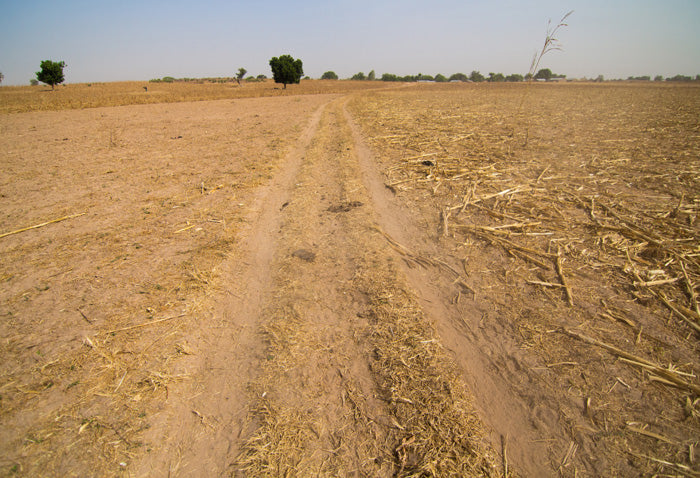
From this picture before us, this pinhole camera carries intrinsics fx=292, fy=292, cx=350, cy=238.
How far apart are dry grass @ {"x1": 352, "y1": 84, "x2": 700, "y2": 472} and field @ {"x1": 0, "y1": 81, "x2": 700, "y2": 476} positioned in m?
0.03

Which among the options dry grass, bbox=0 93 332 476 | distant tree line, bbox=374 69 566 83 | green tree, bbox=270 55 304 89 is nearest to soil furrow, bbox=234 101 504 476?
dry grass, bbox=0 93 332 476

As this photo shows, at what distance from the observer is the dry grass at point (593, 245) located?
2.43 meters

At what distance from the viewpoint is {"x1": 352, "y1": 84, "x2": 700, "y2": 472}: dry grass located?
7.96 ft

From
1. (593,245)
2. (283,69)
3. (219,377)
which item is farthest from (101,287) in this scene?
(283,69)

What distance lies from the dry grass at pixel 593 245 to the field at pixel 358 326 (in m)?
0.03

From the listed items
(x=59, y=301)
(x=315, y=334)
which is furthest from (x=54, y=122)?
(x=315, y=334)

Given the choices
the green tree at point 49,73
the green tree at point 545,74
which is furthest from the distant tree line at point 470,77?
the green tree at point 49,73

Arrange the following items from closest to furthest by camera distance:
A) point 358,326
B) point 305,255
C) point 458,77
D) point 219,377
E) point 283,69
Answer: point 219,377 → point 358,326 → point 305,255 → point 283,69 → point 458,77

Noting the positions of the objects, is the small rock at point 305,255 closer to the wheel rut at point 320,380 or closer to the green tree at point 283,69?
the wheel rut at point 320,380

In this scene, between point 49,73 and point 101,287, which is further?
point 49,73

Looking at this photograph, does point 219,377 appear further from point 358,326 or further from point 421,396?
point 421,396

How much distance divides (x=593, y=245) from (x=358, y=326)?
3580 millimetres

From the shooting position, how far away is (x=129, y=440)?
215 centimetres

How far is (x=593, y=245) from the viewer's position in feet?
13.5
